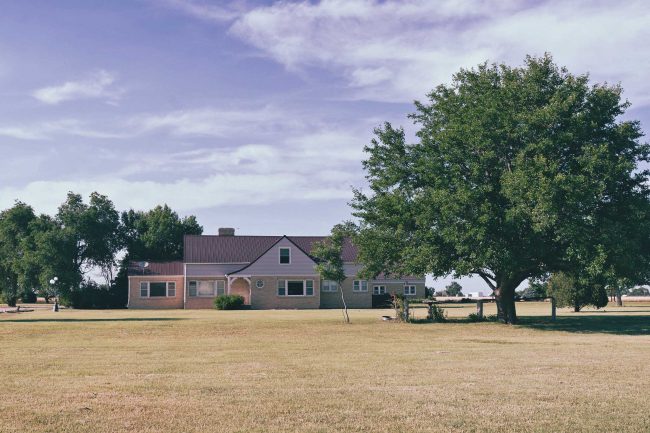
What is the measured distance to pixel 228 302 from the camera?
64.6m

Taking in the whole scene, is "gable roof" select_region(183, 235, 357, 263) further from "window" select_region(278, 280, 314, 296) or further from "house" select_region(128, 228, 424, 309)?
"window" select_region(278, 280, 314, 296)

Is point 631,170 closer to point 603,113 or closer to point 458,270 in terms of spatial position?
point 603,113

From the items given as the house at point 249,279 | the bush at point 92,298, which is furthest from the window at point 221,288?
the bush at point 92,298

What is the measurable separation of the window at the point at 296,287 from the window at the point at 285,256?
5.90 ft

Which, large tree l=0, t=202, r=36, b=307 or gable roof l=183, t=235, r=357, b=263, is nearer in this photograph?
gable roof l=183, t=235, r=357, b=263

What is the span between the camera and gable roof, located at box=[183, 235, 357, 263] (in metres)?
71.5

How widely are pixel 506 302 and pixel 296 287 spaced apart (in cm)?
3327

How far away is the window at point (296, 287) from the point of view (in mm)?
68125

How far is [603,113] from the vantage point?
111 ft

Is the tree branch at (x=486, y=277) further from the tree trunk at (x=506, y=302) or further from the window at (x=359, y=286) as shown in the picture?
the window at (x=359, y=286)

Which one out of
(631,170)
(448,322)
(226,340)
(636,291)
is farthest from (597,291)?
(636,291)

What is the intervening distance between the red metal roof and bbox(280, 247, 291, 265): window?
11020 millimetres

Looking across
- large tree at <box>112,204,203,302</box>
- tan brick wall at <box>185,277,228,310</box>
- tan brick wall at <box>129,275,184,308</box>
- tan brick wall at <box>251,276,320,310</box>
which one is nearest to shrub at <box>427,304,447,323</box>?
tan brick wall at <box>251,276,320,310</box>

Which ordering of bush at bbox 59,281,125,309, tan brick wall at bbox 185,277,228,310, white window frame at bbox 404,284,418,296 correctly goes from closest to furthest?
tan brick wall at bbox 185,277,228,310 < bush at bbox 59,281,125,309 < white window frame at bbox 404,284,418,296
